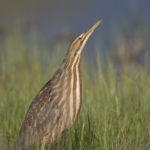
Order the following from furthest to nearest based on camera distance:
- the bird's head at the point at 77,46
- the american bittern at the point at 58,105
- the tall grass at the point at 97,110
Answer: the bird's head at the point at 77,46 < the american bittern at the point at 58,105 < the tall grass at the point at 97,110

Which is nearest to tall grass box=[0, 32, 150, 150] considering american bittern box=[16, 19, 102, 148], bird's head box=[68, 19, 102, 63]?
american bittern box=[16, 19, 102, 148]

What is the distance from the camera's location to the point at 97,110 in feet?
13.8

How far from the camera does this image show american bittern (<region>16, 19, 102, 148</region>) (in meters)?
3.52

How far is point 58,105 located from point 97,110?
727 mm

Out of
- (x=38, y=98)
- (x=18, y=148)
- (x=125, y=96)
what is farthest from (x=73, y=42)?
(x=125, y=96)

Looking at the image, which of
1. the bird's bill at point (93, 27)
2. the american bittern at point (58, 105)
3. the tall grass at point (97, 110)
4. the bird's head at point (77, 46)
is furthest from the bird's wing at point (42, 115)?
the bird's bill at point (93, 27)

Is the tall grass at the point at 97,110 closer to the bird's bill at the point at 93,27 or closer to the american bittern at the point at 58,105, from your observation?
the american bittern at the point at 58,105

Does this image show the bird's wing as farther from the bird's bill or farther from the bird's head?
the bird's bill

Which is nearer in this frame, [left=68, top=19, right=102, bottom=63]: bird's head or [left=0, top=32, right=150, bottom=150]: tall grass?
[left=0, top=32, right=150, bottom=150]: tall grass

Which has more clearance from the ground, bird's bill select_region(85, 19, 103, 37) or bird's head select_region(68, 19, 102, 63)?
bird's bill select_region(85, 19, 103, 37)

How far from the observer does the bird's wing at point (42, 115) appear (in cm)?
357

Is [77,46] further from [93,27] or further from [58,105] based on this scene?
[58,105]

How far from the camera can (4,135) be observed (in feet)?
12.8

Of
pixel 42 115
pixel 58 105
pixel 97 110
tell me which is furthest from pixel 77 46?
pixel 97 110
